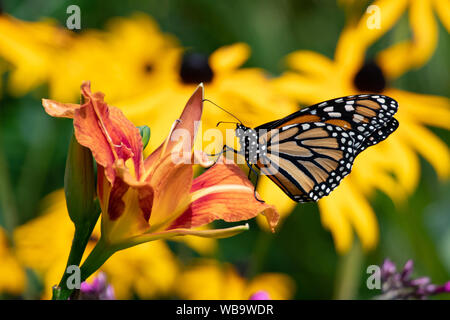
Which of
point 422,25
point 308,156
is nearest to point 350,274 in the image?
point 308,156

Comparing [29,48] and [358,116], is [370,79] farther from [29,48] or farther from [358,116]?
[29,48]

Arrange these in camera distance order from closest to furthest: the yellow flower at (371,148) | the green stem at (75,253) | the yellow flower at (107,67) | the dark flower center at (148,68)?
the green stem at (75,253), the yellow flower at (371,148), the yellow flower at (107,67), the dark flower center at (148,68)

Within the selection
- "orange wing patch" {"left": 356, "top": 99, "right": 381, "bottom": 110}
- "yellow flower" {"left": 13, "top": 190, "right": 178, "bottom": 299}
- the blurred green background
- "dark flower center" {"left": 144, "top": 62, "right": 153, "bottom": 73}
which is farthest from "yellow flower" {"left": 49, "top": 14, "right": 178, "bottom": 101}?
"orange wing patch" {"left": 356, "top": 99, "right": 381, "bottom": 110}

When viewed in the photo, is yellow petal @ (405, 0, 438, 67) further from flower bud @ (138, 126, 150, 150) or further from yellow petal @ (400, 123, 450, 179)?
flower bud @ (138, 126, 150, 150)

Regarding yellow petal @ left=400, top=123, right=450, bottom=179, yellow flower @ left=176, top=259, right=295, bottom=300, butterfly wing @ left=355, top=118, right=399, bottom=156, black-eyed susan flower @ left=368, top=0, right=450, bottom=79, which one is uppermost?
black-eyed susan flower @ left=368, top=0, right=450, bottom=79

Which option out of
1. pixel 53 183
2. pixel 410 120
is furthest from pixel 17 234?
pixel 410 120

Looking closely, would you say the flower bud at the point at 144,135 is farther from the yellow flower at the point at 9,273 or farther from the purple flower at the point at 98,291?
the yellow flower at the point at 9,273

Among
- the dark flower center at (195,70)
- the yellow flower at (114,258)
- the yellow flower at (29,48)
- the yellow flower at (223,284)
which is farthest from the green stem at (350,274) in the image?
the yellow flower at (29,48)
